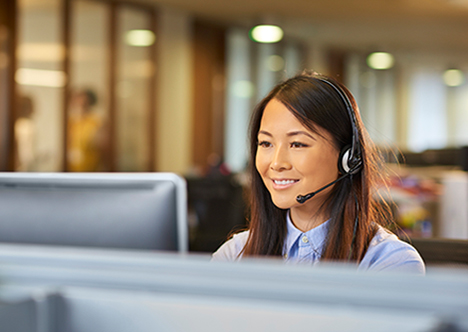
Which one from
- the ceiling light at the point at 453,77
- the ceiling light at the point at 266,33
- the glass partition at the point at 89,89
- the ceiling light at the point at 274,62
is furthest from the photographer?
the ceiling light at the point at 453,77

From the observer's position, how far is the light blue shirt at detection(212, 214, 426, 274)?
904 mm

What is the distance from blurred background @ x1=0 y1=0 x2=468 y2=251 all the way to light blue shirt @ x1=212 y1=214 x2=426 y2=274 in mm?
1911

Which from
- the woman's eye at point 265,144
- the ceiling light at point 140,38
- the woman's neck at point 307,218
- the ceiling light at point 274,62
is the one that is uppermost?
the ceiling light at point 274,62

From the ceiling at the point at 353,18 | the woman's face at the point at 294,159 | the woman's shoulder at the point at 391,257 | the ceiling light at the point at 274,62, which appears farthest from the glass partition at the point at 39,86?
the woman's shoulder at the point at 391,257

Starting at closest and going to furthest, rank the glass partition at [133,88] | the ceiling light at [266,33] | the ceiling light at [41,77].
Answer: the ceiling light at [41,77]
the ceiling light at [266,33]
the glass partition at [133,88]

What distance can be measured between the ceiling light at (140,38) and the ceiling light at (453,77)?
644cm

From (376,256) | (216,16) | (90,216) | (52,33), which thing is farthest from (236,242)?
(216,16)

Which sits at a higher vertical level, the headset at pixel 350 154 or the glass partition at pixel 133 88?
the glass partition at pixel 133 88

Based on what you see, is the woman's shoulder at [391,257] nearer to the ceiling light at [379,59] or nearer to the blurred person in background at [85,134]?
the blurred person in background at [85,134]

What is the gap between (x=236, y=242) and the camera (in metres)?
1.15

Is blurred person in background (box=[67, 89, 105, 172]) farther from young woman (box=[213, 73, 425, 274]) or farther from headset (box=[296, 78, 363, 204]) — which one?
headset (box=[296, 78, 363, 204])

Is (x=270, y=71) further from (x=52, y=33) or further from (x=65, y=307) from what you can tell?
(x=65, y=307)

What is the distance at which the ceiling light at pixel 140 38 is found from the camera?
236 inches

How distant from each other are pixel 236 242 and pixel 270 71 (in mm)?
7319
